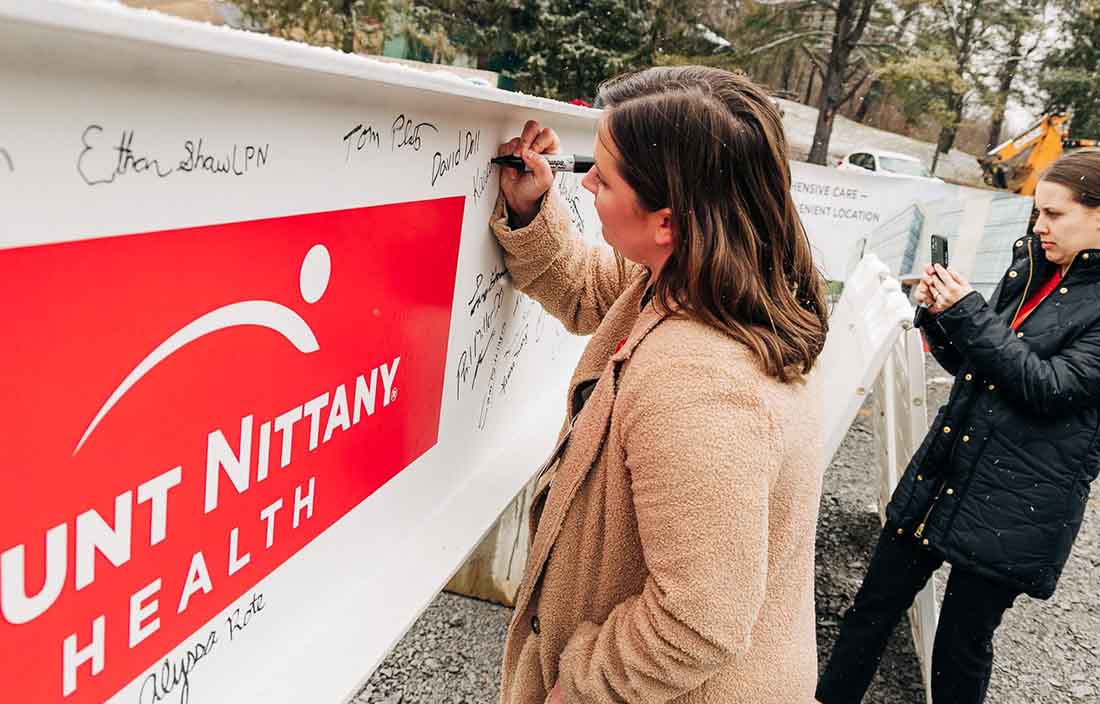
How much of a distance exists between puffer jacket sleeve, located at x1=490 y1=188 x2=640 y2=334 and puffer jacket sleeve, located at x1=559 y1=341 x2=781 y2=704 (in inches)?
26.8

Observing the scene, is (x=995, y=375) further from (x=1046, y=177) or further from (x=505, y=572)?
(x=505, y=572)

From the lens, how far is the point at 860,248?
23.3 ft

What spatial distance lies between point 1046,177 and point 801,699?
6.00 ft

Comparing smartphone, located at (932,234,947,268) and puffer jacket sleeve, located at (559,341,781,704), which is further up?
smartphone, located at (932,234,947,268)

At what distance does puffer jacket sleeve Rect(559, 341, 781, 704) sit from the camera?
3.53ft

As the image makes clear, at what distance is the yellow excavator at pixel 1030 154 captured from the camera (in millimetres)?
Result: 13867

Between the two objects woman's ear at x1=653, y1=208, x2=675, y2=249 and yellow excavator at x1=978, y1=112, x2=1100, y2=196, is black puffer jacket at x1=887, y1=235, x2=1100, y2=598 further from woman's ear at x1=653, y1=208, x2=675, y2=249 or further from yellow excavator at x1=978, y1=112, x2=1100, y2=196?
yellow excavator at x1=978, y1=112, x2=1100, y2=196

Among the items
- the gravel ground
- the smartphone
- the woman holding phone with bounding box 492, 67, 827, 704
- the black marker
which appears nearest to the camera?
the woman holding phone with bounding box 492, 67, 827, 704

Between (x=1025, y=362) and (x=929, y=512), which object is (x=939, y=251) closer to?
(x=1025, y=362)
